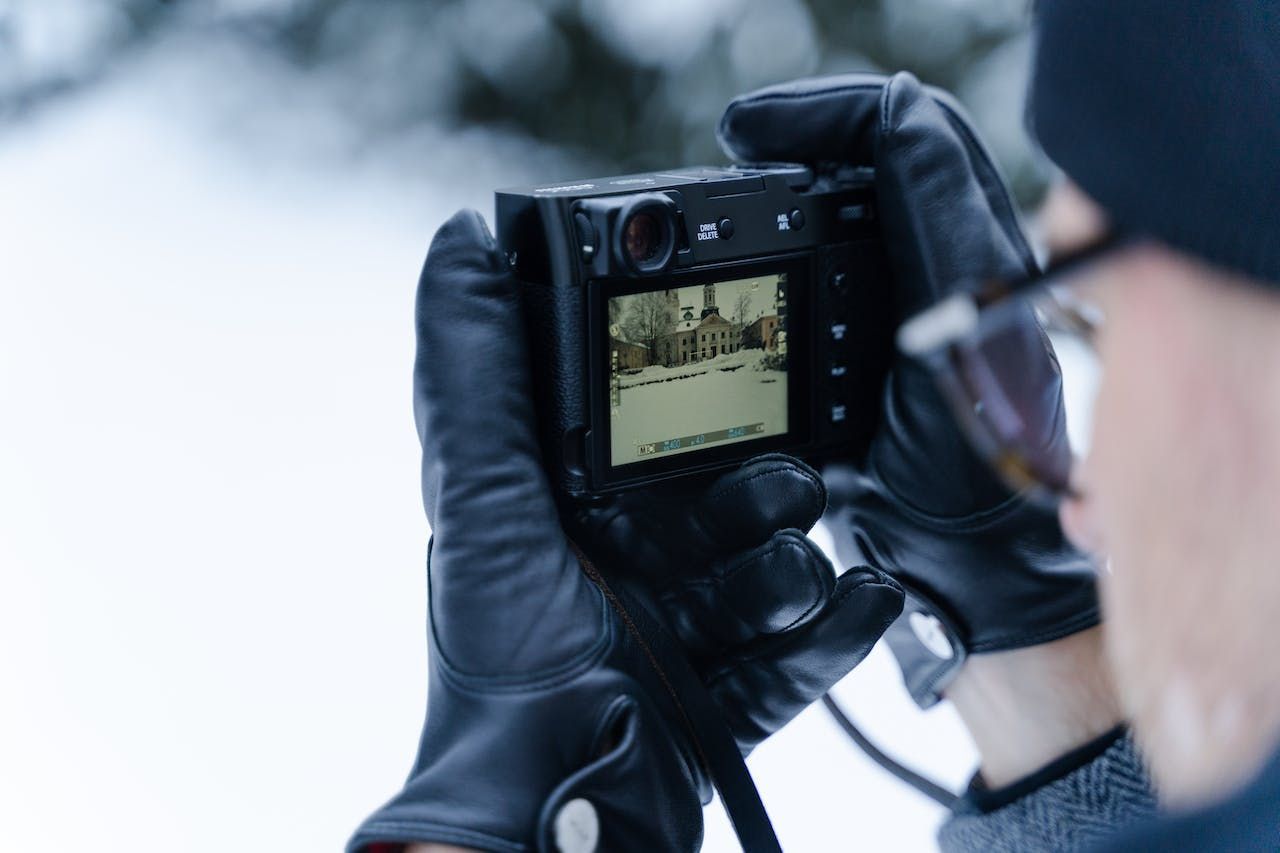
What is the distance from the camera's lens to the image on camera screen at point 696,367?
774 millimetres

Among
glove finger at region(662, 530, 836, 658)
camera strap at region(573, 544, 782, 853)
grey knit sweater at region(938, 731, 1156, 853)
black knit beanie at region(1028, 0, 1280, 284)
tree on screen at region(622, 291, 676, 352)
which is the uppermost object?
black knit beanie at region(1028, 0, 1280, 284)

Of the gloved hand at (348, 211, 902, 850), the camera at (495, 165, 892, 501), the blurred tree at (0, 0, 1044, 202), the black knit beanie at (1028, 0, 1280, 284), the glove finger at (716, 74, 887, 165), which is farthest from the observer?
the blurred tree at (0, 0, 1044, 202)

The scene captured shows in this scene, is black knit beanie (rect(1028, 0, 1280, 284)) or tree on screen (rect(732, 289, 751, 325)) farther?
tree on screen (rect(732, 289, 751, 325))

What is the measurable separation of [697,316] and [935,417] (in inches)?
8.0

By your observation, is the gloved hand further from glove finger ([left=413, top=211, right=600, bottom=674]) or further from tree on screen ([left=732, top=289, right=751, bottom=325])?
tree on screen ([left=732, top=289, right=751, bottom=325])

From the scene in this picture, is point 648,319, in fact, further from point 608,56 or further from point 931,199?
point 608,56

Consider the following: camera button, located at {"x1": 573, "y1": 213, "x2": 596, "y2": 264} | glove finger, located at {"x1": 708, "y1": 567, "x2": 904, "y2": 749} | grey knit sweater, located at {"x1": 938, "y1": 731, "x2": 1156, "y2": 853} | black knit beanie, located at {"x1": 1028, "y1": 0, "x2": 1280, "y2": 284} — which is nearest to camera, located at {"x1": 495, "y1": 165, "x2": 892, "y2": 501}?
camera button, located at {"x1": 573, "y1": 213, "x2": 596, "y2": 264}

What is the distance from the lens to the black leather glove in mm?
829

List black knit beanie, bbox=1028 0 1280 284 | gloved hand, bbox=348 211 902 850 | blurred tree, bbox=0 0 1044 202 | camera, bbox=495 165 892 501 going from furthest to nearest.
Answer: blurred tree, bbox=0 0 1044 202 < camera, bbox=495 165 892 501 < gloved hand, bbox=348 211 902 850 < black knit beanie, bbox=1028 0 1280 284

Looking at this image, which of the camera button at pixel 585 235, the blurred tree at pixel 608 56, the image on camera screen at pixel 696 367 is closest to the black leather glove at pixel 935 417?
the image on camera screen at pixel 696 367

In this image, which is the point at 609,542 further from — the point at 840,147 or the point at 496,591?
the point at 840,147

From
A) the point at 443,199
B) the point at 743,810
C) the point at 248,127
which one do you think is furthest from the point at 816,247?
the point at 248,127

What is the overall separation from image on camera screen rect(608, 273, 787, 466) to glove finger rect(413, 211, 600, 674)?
75 millimetres

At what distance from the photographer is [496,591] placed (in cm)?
69
